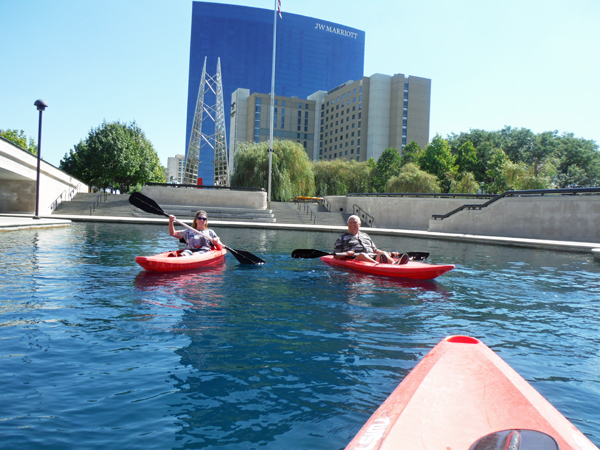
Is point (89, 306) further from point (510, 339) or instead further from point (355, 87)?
point (355, 87)

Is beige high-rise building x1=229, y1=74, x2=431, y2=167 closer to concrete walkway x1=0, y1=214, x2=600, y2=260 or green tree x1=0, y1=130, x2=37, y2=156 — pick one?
green tree x1=0, y1=130, x2=37, y2=156

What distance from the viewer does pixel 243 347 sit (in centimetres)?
436

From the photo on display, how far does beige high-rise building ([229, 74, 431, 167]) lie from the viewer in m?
94.3

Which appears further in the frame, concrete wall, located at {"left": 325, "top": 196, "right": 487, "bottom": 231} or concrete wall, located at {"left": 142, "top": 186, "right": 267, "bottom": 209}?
concrete wall, located at {"left": 142, "top": 186, "right": 267, "bottom": 209}

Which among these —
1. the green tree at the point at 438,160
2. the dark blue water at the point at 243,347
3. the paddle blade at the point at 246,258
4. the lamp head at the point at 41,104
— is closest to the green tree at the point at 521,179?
the green tree at the point at 438,160

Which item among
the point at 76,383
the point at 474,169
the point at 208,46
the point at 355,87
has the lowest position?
the point at 76,383

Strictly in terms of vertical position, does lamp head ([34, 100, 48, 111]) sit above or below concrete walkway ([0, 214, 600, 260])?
above

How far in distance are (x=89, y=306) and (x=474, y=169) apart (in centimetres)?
5113

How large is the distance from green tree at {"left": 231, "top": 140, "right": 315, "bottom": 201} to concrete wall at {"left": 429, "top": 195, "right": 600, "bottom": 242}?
17419mm

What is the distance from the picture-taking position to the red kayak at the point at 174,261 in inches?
317

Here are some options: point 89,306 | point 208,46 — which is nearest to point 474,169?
point 89,306

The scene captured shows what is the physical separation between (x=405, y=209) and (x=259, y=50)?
450 ft

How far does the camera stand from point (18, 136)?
62031 millimetres

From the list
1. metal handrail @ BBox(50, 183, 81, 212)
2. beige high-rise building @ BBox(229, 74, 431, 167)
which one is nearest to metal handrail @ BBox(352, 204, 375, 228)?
metal handrail @ BBox(50, 183, 81, 212)
